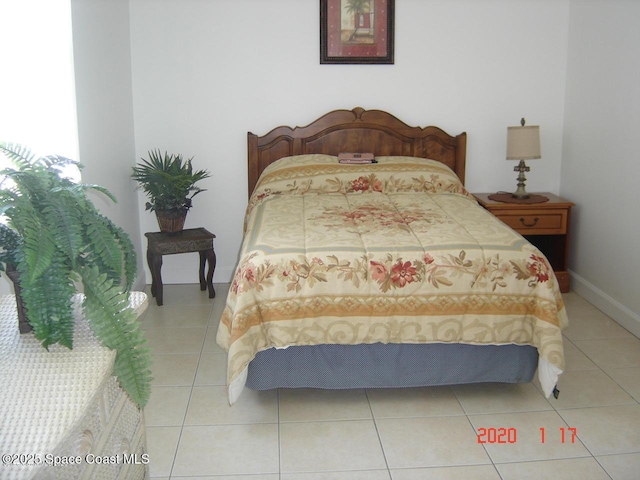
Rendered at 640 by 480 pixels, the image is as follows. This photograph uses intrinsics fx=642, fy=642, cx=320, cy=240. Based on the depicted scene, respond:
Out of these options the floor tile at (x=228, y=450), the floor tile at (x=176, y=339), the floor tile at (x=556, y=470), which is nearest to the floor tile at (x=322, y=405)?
the floor tile at (x=228, y=450)

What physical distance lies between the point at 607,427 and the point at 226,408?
1.57 m

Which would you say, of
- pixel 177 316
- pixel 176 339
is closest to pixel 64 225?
pixel 176 339

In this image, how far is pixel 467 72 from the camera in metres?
4.40

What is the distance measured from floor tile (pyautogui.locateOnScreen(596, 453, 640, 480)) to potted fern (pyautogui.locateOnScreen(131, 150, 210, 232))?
2761mm

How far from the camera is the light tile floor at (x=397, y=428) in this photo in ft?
7.61

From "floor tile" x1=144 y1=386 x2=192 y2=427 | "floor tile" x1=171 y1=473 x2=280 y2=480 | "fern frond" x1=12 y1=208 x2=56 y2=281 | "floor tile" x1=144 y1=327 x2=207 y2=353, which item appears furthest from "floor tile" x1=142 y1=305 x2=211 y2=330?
"fern frond" x1=12 y1=208 x2=56 y2=281

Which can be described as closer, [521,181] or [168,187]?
[168,187]

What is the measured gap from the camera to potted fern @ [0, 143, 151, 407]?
1.35 m

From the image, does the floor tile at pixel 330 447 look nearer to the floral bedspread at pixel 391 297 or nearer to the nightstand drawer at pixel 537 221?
the floral bedspread at pixel 391 297

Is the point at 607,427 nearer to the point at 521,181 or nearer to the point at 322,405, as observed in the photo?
the point at 322,405

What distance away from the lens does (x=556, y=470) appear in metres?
2.30

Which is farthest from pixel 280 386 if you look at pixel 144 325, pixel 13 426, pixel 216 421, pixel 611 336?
pixel 611 336

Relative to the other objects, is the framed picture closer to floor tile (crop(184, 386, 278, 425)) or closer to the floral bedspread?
the floral bedspread
